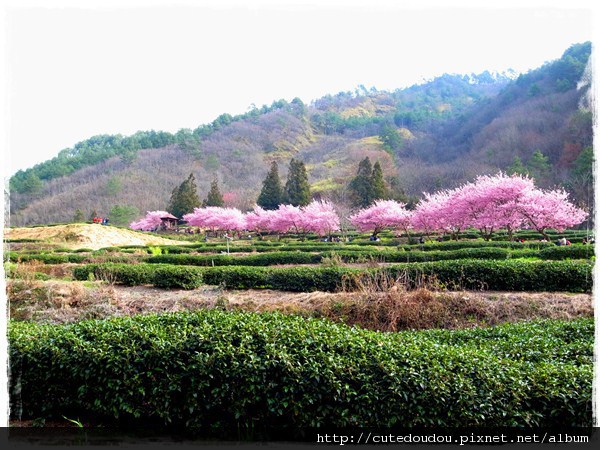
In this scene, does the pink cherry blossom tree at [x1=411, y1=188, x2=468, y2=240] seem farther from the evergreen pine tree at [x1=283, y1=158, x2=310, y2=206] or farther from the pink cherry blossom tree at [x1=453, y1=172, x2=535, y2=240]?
the evergreen pine tree at [x1=283, y1=158, x2=310, y2=206]

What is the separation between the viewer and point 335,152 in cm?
7238

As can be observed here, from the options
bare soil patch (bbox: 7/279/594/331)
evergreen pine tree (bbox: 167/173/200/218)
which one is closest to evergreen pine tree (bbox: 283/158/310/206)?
evergreen pine tree (bbox: 167/173/200/218)

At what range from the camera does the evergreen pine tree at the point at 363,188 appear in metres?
34.8

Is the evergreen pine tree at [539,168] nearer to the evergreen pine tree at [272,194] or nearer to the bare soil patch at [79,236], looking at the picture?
the evergreen pine tree at [272,194]

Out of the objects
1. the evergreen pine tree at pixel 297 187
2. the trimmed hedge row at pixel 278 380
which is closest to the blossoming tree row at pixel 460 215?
the evergreen pine tree at pixel 297 187

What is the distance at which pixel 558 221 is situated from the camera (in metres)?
17.4

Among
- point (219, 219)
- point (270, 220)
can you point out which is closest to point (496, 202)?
point (270, 220)

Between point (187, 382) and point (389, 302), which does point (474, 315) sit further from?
point (187, 382)

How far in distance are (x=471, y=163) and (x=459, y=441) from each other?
51.8 metres

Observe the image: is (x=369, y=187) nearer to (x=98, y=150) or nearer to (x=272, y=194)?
(x=272, y=194)

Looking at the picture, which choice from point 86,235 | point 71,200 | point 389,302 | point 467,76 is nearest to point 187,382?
point 389,302

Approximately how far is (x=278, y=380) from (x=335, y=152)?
70270 mm

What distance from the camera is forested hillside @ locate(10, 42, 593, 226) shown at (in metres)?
42.9

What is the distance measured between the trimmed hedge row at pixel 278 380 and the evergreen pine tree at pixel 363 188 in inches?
1217
